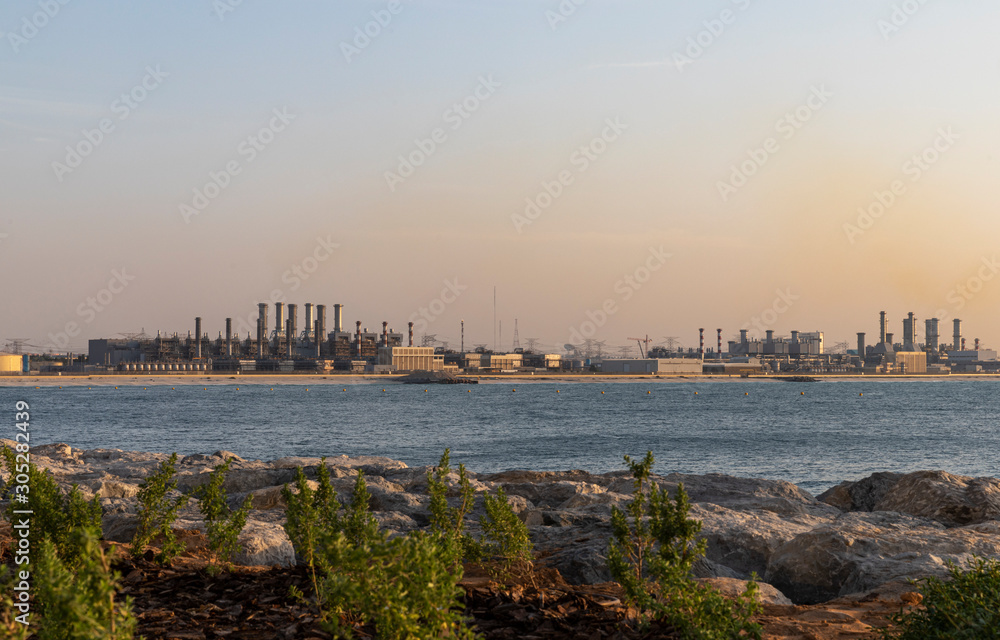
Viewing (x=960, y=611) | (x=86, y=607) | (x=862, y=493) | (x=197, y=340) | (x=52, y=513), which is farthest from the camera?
(x=197, y=340)

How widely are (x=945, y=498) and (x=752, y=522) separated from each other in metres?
5.06

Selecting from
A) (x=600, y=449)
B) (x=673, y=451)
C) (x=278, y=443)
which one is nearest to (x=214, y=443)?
(x=278, y=443)

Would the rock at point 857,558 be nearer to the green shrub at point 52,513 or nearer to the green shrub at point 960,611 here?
the green shrub at point 960,611

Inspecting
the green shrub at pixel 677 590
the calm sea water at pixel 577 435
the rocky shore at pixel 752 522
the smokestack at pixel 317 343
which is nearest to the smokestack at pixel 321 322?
the smokestack at pixel 317 343

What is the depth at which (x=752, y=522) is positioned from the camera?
10156 mm

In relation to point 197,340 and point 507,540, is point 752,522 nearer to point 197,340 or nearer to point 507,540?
point 507,540

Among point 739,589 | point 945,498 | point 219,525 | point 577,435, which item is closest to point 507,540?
point 739,589

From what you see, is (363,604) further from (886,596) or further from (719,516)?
(719,516)

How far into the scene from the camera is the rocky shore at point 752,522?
27.0ft

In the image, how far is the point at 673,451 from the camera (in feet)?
136

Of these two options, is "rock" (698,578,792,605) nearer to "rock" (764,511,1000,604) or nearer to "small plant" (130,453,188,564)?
"rock" (764,511,1000,604)

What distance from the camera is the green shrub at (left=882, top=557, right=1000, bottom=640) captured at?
15.3ft

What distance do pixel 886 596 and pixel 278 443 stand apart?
4220cm

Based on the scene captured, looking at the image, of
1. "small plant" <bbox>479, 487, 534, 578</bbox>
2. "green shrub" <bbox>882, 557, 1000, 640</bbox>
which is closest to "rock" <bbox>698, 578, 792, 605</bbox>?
"small plant" <bbox>479, 487, 534, 578</bbox>
